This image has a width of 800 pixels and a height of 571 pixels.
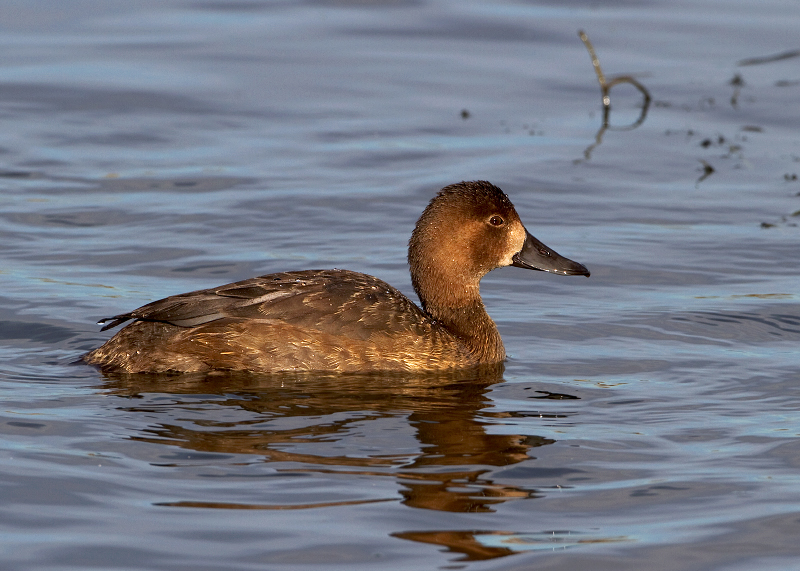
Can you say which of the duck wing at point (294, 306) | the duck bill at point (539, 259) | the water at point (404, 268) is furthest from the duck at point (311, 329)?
the duck bill at point (539, 259)

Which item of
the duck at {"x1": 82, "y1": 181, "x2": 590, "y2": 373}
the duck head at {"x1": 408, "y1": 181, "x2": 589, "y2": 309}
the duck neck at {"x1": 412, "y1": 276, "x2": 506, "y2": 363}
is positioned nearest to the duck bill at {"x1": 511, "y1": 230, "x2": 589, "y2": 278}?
the duck head at {"x1": 408, "y1": 181, "x2": 589, "y2": 309}

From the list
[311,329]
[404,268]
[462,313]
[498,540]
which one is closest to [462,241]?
[462,313]

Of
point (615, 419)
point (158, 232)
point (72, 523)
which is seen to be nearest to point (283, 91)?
point (158, 232)

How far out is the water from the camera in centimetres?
573

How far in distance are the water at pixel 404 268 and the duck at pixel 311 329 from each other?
183mm

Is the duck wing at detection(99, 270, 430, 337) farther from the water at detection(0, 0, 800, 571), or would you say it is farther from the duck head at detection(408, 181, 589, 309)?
the duck head at detection(408, 181, 589, 309)

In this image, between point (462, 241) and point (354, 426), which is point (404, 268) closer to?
point (462, 241)

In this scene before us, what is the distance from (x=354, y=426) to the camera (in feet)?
22.5

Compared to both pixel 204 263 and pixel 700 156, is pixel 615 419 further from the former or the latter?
pixel 700 156

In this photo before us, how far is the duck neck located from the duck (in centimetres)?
1

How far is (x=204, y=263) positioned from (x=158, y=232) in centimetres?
89

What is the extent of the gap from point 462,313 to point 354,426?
1.92 m

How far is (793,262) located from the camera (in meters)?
10.4

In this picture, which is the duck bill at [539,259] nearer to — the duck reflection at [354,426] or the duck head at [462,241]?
the duck head at [462,241]
